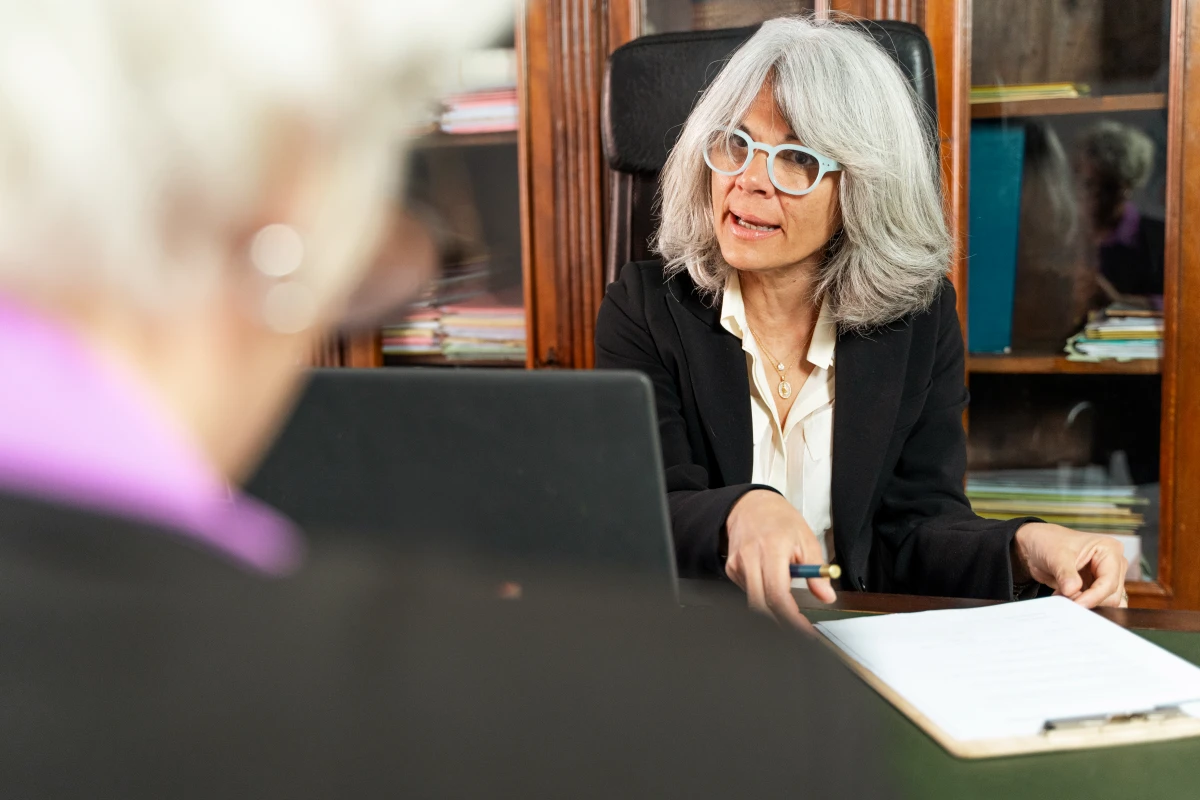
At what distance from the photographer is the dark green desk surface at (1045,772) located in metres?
0.47

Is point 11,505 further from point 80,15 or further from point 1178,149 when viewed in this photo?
point 1178,149

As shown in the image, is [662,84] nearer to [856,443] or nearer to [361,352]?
[856,443]

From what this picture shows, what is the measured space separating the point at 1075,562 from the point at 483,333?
1.69ft

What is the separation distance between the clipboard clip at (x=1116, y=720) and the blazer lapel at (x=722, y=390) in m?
0.53

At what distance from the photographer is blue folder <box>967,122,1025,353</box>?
5.41 feet

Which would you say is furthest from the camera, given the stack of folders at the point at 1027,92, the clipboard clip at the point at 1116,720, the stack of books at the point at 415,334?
the stack of folders at the point at 1027,92

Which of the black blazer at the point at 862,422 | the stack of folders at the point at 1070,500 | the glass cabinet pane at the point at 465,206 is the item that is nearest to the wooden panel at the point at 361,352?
the glass cabinet pane at the point at 465,206

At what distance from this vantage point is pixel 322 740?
34 centimetres

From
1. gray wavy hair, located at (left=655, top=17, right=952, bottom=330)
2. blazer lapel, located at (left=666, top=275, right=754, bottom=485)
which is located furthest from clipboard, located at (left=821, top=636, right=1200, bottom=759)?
gray wavy hair, located at (left=655, top=17, right=952, bottom=330)

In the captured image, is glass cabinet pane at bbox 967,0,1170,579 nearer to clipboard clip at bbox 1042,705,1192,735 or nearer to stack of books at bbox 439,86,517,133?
clipboard clip at bbox 1042,705,1192,735

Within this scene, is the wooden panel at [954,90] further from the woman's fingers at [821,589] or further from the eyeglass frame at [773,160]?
the woman's fingers at [821,589]

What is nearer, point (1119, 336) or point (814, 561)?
point (814, 561)

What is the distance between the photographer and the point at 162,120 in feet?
1.04

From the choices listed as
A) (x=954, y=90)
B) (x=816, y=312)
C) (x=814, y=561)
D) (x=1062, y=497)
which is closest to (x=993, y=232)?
(x=954, y=90)
